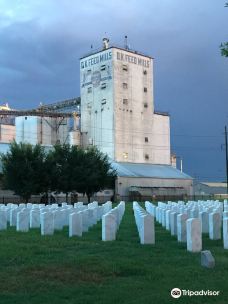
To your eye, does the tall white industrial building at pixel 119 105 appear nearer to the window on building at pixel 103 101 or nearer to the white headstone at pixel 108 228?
the window on building at pixel 103 101

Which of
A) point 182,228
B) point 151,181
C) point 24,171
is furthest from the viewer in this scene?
point 151,181

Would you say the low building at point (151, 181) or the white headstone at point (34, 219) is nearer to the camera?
the white headstone at point (34, 219)

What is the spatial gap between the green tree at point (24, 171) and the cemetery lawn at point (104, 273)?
33.9 m

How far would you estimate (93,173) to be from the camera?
172 feet

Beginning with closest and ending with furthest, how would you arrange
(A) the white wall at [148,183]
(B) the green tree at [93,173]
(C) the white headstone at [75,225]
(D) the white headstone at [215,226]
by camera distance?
(D) the white headstone at [215,226] < (C) the white headstone at [75,225] < (B) the green tree at [93,173] < (A) the white wall at [148,183]

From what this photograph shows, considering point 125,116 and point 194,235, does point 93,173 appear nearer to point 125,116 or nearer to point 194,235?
point 125,116

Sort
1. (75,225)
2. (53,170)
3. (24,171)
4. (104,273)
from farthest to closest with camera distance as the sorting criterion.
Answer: (53,170) → (24,171) → (75,225) → (104,273)

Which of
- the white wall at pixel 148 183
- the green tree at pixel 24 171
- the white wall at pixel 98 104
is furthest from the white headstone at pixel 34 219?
the white wall at pixel 98 104

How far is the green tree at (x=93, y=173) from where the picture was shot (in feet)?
171

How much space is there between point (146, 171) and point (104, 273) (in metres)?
67.6

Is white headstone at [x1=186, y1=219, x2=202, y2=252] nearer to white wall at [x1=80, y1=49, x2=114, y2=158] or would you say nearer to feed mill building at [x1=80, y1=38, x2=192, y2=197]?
feed mill building at [x1=80, y1=38, x2=192, y2=197]

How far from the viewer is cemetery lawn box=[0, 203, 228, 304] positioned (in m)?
7.13

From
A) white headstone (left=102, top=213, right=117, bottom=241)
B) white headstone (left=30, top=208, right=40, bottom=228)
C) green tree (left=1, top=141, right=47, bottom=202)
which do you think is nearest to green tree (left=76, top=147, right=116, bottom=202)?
green tree (left=1, top=141, right=47, bottom=202)

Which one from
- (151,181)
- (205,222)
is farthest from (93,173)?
(205,222)
